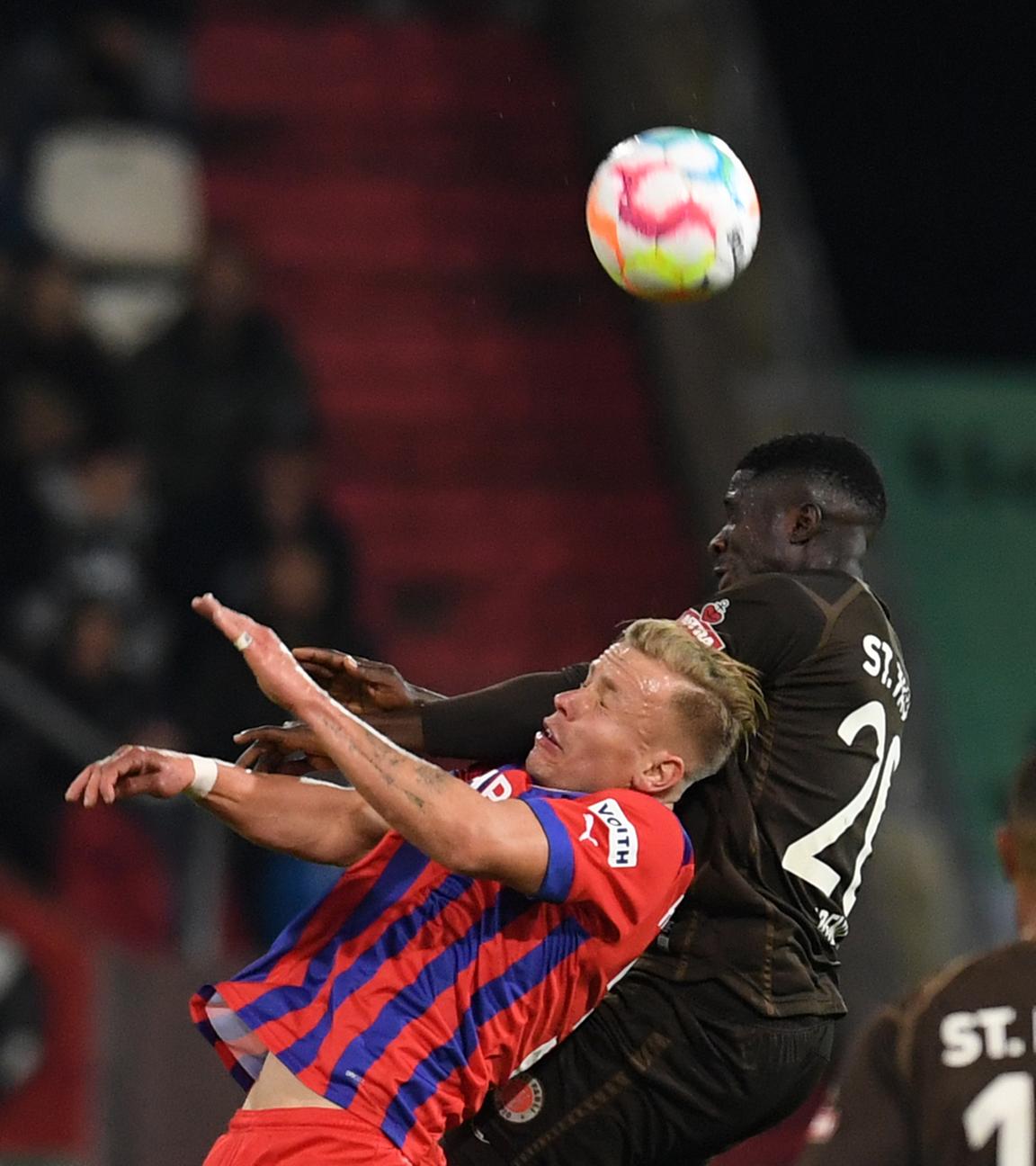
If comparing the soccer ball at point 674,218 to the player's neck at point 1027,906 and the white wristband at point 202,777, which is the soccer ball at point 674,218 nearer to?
the white wristband at point 202,777

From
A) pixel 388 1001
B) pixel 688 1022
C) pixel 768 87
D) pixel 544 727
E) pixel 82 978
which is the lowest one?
pixel 82 978

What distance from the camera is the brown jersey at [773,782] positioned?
4.43 m

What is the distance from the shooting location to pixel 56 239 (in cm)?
1073

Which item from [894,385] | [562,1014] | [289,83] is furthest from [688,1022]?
[289,83]

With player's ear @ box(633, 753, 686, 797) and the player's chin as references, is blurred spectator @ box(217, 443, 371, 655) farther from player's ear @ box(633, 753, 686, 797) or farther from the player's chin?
player's ear @ box(633, 753, 686, 797)

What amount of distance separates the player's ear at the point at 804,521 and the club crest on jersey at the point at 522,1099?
4.04 ft

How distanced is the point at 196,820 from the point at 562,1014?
4.25 m

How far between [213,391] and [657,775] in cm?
591

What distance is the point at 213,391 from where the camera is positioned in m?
9.77

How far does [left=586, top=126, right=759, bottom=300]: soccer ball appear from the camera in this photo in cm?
484

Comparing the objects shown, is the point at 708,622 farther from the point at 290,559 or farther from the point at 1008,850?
the point at 290,559

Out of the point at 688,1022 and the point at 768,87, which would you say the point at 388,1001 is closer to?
the point at 688,1022

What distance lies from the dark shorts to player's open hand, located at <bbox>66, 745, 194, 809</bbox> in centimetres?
96

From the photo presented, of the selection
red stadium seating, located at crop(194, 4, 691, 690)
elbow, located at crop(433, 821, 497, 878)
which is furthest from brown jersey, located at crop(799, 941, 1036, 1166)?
red stadium seating, located at crop(194, 4, 691, 690)
